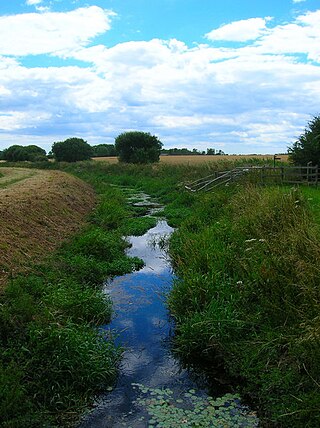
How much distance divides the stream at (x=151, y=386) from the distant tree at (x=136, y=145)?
52912 millimetres

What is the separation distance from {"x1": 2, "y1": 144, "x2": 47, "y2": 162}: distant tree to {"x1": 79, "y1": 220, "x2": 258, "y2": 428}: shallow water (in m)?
64.2

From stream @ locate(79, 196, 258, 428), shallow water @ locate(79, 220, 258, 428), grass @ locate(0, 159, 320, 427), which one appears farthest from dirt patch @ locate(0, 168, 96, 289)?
stream @ locate(79, 196, 258, 428)

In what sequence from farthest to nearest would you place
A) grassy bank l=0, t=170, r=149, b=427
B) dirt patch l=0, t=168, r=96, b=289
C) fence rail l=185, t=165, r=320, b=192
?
fence rail l=185, t=165, r=320, b=192 < dirt patch l=0, t=168, r=96, b=289 < grassy bank l=0, t=170, r=149, b=427

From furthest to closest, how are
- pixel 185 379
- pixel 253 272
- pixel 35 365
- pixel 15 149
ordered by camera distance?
1. pixel 15 149
2. pixel 253 272
3. pixel 185 379
4. pixel 35 365

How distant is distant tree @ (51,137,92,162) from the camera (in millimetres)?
76750

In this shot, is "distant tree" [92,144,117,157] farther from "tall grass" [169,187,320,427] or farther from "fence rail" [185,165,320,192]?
"tall grass" [169,187,320,427]

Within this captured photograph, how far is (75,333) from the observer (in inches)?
297

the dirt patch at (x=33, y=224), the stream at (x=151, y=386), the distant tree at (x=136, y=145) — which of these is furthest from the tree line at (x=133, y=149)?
the stream at (x=151, y=386)

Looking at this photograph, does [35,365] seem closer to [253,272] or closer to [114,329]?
[114,329]

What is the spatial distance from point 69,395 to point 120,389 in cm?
86

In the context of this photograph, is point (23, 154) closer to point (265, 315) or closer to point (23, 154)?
point (23, 154)

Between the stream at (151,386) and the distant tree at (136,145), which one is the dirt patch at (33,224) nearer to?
the stream at (151,386)


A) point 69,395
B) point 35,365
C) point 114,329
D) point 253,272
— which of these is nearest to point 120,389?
point 69,395

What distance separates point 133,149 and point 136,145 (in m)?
1.47
